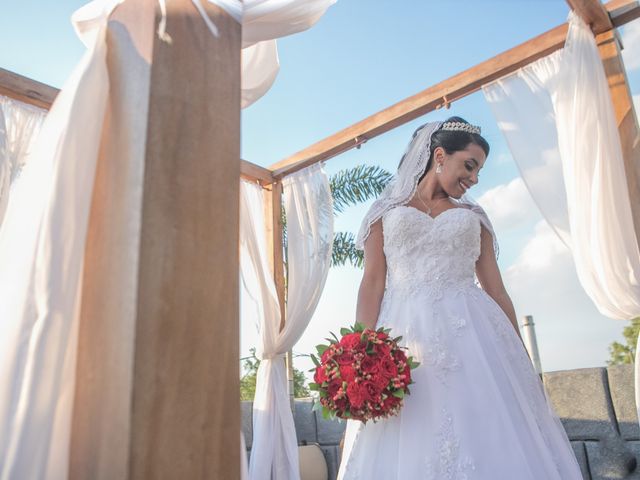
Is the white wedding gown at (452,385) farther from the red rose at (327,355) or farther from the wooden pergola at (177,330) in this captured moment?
the wooden pergola at (177,330)

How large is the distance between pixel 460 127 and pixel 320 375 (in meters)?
1.33

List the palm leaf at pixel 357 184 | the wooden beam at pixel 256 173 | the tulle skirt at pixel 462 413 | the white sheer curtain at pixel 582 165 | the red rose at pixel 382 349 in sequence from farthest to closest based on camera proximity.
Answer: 1. the palm leaf at pixel 357 184
2. the wooden beam at pixel 256 173
3. the white sheer curtain at pixel 582 165
4. the red rose at pixel 382 349
5. the tulle skirt at pixel 462 413

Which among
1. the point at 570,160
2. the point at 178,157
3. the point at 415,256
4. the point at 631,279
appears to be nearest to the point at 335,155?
the point at 570,160

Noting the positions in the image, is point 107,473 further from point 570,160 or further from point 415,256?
point 570,160

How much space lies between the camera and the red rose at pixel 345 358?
178cm

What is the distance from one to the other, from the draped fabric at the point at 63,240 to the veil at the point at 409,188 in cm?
134

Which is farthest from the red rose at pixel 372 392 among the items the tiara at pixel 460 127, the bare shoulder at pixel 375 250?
the tiara at pixel 460 127

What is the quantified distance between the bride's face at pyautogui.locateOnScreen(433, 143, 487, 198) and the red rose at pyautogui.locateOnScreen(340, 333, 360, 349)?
904 millimetres

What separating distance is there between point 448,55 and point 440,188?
252 centimetres

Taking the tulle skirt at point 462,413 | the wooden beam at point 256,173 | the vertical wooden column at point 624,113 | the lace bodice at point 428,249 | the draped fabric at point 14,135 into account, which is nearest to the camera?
the tulle skirt at point 462,413

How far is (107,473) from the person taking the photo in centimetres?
96

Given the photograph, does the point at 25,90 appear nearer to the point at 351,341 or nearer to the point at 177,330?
the point at 351,341

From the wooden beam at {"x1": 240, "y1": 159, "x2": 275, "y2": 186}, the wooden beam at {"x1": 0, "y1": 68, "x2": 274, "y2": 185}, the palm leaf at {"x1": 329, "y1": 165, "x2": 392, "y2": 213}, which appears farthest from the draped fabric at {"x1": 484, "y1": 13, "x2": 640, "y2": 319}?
the wooden beam at {"x1": 240, "y1": 159, "x2": 275, "y2": 186}

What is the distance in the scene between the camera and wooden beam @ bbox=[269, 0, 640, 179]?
3928mm
